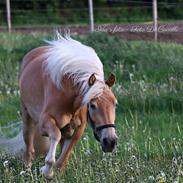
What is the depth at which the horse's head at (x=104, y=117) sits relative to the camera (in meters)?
6.48

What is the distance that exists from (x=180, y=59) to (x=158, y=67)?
38 centimetres

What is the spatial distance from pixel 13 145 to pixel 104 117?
2437mm

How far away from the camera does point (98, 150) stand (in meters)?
7.87

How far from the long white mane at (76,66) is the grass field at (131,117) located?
70 cm

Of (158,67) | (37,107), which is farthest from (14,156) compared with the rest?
(158,67)

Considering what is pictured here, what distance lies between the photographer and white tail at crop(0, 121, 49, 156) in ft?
27.0

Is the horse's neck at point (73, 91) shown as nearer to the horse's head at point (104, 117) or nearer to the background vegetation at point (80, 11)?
the horse's head at point (104, 117)

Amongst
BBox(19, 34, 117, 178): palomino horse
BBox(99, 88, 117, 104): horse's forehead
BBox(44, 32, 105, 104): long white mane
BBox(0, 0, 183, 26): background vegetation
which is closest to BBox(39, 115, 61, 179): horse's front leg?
BBox(19, 34, 117, 178): palomino horse

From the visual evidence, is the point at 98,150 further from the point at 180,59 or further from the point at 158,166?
the point at 180,59

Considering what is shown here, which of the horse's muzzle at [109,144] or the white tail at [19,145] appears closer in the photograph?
the horse's muzzle at [109,144]

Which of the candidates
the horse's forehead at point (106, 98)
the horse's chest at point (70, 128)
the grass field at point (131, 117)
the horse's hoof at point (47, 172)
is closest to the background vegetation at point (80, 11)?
the grass field at point (131, 117)

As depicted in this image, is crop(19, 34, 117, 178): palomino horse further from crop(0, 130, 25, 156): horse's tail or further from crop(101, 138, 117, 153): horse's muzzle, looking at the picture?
crop(0, 130, 25, 156): horse's tail

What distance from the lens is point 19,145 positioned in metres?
8.74

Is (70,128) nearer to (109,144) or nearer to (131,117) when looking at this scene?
(109,144)
